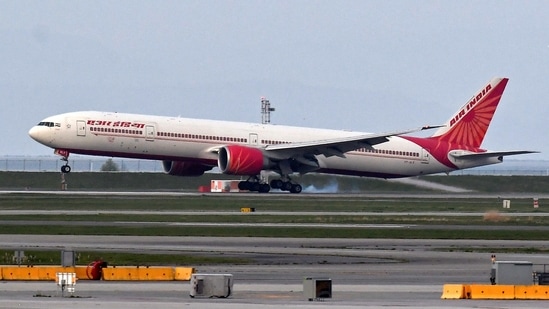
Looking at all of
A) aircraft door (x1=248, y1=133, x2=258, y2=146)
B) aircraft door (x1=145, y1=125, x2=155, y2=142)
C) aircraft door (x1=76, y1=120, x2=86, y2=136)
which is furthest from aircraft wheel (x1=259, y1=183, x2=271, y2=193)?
aircraft door (x1=76, y1=120, x2=86, y2=136)

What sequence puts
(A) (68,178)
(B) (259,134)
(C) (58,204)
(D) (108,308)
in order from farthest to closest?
(A) (68,178)
(B) (259,134)
(C) (58,204)
(D) (108,308)

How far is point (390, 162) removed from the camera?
273ft

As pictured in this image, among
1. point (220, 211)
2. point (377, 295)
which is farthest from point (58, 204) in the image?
point (377, 295)

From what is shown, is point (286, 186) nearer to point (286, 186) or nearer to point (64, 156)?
point (286, 186)

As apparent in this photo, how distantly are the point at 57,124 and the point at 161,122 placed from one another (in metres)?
6.24

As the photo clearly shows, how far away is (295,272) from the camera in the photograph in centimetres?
3042

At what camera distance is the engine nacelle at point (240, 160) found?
76.2 metres

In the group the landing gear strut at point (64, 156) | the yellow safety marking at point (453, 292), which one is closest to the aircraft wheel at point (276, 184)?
the landing gear strut at point (64, 156)

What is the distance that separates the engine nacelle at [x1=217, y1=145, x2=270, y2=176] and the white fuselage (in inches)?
32.2

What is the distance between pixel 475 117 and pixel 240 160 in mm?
18039

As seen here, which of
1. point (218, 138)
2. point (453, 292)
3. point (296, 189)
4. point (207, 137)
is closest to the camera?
point (453, 292)

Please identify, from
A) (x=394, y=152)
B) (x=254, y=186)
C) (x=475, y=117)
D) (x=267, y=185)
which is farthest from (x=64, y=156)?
(x=475, y=117)

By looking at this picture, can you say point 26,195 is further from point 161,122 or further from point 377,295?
point 377,295

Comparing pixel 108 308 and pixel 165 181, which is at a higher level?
pixel 165 181
